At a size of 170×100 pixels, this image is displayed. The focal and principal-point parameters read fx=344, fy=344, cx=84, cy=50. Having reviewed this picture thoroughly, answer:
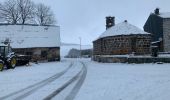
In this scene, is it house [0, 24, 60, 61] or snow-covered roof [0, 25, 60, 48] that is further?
snow-covered roof [0, 25, 60, 48]

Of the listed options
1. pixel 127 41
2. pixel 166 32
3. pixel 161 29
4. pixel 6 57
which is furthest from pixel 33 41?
pixel 6 57

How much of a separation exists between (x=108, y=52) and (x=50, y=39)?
1566cm

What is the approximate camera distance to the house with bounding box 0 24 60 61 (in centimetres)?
5422

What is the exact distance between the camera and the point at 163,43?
57594 millimetres

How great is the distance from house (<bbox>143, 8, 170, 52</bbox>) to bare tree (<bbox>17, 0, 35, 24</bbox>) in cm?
2526

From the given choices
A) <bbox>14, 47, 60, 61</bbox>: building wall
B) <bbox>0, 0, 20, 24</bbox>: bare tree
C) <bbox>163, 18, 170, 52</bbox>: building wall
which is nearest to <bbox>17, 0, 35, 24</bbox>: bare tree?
<bbox>0, 0, 20, 24</bbox>: bare tree

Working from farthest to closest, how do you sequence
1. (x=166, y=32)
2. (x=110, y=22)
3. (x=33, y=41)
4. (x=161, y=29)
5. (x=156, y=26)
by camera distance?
1. (x=156, y=26)
2. (x=161, y=29)
3. (x=166, y=32)
4. (x=110, y=22)
5. (x=33, y=41)

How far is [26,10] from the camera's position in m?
71.9

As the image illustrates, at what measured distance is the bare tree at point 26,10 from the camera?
70375 millimetres

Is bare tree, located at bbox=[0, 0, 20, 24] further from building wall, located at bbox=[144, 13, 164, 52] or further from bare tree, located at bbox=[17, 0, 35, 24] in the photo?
building wall, located at bbox=[144, 13, 164, 52]

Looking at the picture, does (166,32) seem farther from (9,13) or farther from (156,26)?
(9,13)

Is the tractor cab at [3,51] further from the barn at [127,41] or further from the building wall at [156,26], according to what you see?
the building wall at [156,26]

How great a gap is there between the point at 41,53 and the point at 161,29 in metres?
20.8

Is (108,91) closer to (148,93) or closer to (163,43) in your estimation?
(148,93)
